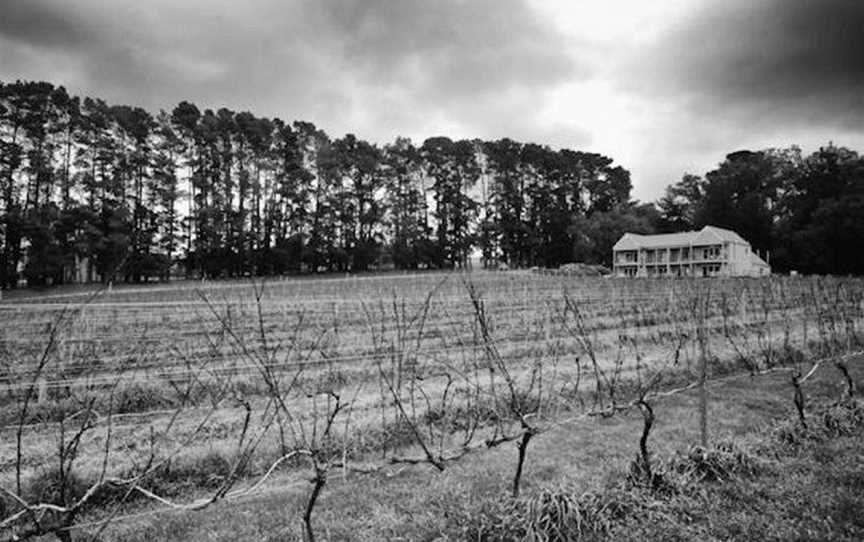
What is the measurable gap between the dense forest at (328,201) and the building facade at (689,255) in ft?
15.0

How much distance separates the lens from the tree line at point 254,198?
36.5 metres

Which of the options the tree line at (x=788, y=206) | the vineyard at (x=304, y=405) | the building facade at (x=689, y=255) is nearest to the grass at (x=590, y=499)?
the vineyard at (x=304, y=405)

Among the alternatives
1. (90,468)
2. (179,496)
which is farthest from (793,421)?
(90,468)

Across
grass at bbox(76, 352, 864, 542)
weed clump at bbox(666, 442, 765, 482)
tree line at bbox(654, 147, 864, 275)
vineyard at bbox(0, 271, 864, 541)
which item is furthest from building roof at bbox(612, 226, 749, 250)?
weed clump at bbox(666, 442, 765, 482)

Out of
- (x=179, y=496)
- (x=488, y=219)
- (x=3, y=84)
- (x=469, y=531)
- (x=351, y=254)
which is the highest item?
(x=3, y=84)

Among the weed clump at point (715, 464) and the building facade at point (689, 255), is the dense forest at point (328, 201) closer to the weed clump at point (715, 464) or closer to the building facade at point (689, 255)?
the building facade at point (689, 255)

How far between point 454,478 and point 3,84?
49.2 metres

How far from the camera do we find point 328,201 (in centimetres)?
5316

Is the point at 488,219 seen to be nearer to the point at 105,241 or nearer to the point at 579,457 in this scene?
the point at 105,241

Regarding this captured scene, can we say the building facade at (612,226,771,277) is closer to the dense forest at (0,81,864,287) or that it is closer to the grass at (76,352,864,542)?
the dense forest at (0,81,864,287)

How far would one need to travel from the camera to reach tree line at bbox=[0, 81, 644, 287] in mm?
36500

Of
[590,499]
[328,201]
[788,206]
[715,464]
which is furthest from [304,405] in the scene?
[788,206]

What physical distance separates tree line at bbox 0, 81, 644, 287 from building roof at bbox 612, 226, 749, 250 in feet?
18.2

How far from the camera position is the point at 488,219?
70.1 m
